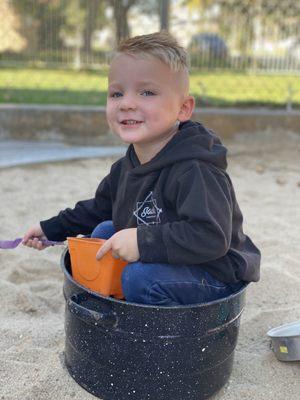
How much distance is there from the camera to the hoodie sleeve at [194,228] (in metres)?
1.43

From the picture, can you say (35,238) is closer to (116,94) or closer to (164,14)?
(116,94)

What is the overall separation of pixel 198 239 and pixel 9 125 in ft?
12.2

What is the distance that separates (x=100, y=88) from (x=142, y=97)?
6.15m

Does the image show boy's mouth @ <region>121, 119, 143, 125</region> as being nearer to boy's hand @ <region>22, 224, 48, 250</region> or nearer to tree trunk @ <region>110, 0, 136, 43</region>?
boy's hand @ <region>22, 224, 48, 250</region>

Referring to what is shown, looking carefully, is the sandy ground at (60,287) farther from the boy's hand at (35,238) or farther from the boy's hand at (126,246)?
the boy's hand at (126,246)

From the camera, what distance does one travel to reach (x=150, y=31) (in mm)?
6453

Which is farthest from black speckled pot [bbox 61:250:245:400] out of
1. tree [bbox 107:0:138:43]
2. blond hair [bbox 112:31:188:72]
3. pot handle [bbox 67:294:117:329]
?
tree [bbox 107:0:138:43]

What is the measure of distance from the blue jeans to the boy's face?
0.36m

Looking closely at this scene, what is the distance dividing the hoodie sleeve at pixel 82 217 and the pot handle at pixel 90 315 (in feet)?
1.21

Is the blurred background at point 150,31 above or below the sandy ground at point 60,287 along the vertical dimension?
above

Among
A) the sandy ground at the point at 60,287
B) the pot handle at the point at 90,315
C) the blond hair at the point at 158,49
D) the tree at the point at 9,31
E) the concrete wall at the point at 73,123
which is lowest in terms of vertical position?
the sandy ground at the point at 60,287

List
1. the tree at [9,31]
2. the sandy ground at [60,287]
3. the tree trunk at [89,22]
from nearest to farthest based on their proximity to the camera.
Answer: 1. the sandy ground at [60,287]
2. the tree at [9,31]
3. the tree trunk at [89,22]

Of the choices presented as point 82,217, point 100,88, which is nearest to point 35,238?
point 82,217

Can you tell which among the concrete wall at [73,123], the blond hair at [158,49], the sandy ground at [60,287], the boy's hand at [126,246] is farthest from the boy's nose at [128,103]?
the concrete wall at [73,123]
